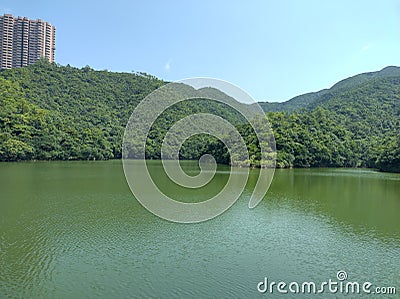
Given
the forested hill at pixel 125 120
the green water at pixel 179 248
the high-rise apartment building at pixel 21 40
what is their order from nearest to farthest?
the green water at pixel 179 248 → the forested hill at pixel 125 120 → the high-rise apartment building at pixel 21 40

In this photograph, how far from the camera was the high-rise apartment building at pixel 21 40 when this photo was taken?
82.7m

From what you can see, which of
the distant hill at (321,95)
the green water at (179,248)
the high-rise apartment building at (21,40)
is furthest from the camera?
the distant hill at (321,95)

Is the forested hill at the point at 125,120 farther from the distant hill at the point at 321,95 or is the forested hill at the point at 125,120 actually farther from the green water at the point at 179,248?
the distant hill at the point at 321,95

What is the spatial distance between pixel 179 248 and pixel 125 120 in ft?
185

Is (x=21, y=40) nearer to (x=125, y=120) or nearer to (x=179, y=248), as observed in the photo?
(x=125, y=120)

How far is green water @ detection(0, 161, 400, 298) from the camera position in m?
7.32

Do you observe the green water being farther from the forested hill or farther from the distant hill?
the distant hill

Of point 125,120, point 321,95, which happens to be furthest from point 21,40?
point 321,95

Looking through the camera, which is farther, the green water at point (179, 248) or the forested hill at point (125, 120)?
the forested hill at point (125, 120)

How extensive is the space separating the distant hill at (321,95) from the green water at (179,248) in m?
79.2

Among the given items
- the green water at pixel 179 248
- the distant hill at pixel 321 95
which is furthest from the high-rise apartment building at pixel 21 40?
the green water at pixel 179 248

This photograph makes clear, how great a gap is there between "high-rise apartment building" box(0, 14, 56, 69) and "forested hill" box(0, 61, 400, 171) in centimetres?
1855

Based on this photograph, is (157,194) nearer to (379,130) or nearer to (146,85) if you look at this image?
(379,130)

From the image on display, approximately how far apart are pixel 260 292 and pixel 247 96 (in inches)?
238
